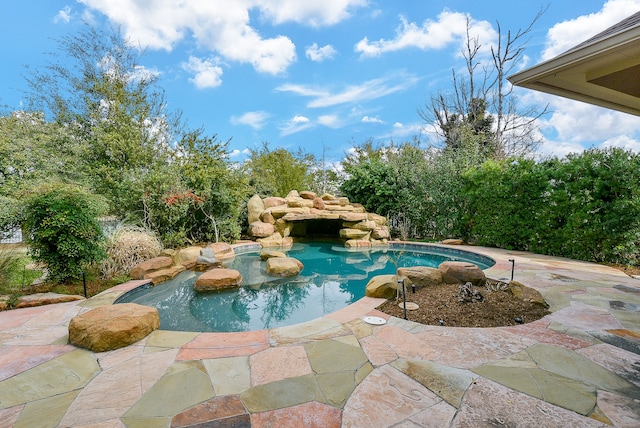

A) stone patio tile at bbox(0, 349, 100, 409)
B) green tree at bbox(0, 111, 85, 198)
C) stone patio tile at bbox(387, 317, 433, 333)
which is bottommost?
stone patio tile at bbox(0, 349, 100, 409)

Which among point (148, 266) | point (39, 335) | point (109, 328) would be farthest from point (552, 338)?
point (148, 266)

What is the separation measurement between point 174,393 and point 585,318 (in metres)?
3.72

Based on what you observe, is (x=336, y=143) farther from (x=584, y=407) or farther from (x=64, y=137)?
(x=584, y=407)

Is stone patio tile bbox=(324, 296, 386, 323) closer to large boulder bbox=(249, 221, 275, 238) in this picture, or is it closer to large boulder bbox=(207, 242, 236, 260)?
large boulder bbox=(207, 242, 236, 260)

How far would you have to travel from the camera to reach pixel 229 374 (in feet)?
6.97

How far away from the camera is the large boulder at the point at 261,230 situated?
31.7ft

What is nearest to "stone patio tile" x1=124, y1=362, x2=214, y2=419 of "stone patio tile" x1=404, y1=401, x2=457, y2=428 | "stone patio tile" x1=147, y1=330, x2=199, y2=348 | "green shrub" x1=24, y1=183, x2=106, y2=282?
"stone patio tile" x1=147, y1=330, x2=199, y2=348

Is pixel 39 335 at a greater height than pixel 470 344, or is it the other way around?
pixel 470 344

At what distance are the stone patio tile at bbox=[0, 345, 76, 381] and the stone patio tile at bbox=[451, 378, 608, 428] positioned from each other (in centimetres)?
302

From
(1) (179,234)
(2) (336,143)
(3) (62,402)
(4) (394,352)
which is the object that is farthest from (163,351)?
(2) (336,143)

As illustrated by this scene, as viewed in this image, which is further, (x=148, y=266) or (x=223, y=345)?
(x=148, y=266)

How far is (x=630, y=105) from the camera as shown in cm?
285

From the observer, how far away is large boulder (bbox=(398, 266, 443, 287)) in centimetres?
402

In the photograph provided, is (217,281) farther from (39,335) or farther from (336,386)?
(336,386)
